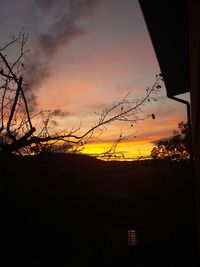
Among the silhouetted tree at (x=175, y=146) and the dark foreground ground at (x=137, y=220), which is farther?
the silhouetted tree at (x=175, y=146)

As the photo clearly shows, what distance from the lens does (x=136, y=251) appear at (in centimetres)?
2117

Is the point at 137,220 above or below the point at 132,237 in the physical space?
above

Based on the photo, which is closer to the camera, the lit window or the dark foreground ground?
the dark foreground ground

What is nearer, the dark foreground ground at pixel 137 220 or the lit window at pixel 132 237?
the dark foreground ground at pixel 137 220

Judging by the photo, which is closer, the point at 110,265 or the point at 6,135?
the point at 6,135

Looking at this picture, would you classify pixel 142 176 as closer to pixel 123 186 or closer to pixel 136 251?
pixel 123 186

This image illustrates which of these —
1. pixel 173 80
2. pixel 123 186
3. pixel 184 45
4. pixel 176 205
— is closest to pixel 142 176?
pixel 123 186

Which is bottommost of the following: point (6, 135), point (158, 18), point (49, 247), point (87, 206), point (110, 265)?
point (110, 265)

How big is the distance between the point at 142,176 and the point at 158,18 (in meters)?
19.9

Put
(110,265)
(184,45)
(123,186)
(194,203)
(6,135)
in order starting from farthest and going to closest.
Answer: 1. (123,186)
2. (110,265)
3. (194,203)
4. (6,135)
5. (184,45)

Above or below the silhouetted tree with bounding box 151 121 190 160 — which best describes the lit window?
below

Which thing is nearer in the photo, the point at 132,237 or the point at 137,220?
the point at 137,220

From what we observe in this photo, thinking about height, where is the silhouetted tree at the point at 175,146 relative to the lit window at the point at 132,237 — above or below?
above

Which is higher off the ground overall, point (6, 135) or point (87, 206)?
point (6, 135)
